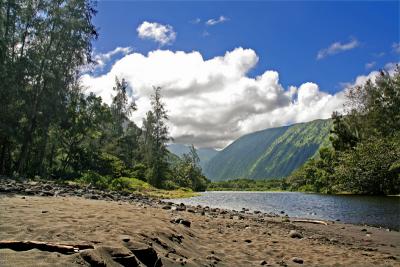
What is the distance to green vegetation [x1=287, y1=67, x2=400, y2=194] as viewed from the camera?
220 ft

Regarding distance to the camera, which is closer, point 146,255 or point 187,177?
point 146,255

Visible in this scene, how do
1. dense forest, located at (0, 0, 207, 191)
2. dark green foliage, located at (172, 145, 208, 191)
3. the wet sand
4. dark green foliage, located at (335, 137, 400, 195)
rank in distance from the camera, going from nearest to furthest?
A: the wet sand, dense forest, located at (0, 0, 207, 191), dark green foliage, located at (335, 137, 400, 195), dark green foliage, located at (172, 145, 208, 191)

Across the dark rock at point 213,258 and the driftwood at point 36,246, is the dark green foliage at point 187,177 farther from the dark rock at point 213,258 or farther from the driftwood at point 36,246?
the driftwood at point 36,246

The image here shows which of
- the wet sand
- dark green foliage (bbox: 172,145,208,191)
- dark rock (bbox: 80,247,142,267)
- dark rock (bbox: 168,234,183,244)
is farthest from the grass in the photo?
dark green foliage (bbox: 172,145,208,191)

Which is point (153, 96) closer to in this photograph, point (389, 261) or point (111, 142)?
point (111, 142)

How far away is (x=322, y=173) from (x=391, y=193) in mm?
31497

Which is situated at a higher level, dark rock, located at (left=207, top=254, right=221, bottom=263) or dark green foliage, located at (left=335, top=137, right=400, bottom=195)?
dark green foliage, located at (left=335, top=137, right=400, bottom=195)

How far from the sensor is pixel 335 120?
9219 cm

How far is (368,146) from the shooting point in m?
70.6

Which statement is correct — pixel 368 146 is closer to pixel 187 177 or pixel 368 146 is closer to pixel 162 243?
pixel 162 243

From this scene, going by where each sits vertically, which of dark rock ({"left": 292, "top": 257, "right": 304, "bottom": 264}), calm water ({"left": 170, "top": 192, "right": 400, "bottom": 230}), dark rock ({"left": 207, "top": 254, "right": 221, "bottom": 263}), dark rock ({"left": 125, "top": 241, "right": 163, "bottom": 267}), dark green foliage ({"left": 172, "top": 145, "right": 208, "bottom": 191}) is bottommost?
dark rock ({"left": 292, "top": 257, "right": 304, "bottom": 264})

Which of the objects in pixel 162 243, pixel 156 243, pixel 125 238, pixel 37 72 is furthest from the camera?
pixel 37 72

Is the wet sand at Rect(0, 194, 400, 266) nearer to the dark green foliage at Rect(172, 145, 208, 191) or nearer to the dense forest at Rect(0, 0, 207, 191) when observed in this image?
the dense forest at Rect(0, 0, 207, 191)

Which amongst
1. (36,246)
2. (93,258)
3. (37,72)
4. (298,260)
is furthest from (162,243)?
(37,72)
